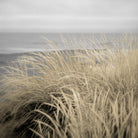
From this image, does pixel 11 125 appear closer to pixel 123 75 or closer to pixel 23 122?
pixel 23 122

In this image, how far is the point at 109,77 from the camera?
154 centimetres

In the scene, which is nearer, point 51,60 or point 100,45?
point 51,60

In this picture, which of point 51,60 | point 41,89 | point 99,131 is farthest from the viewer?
point 51,60

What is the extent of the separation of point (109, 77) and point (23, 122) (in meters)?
0.81

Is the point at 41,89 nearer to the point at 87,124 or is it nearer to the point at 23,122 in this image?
the point at 23,122

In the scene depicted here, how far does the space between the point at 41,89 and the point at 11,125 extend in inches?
14.8

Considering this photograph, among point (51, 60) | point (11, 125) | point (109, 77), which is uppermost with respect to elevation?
point (51, 60)

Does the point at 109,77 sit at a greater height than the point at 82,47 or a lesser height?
lesser

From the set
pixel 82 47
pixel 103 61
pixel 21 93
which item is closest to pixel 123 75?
pixel 103 61

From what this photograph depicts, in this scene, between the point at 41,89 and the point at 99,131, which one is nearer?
the point at 99,131

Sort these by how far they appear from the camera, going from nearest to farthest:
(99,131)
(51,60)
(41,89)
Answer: (99,131)
(41,89)
(51,60)

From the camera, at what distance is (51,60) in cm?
175

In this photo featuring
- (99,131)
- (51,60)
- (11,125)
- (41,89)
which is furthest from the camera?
(51,60)

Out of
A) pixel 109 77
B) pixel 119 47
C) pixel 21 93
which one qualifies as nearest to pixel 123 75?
pixel 109 77
